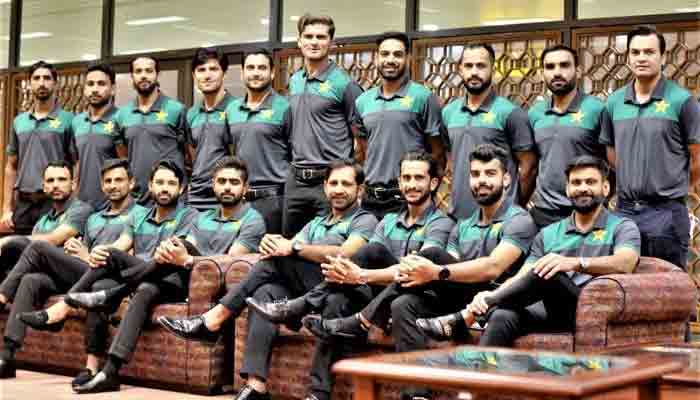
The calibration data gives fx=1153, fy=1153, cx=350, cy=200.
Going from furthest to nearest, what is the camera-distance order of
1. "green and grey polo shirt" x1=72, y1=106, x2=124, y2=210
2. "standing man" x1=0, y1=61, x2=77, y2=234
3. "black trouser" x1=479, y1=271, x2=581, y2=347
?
1. "standing man" x1=0, y1=61, x2=77, y2=234
2. "green and grey polo shirt" x1=72, y1=106, x2=124, y2=210
3. "black trouser" x1=479, y1=271, x2=581, y2=347

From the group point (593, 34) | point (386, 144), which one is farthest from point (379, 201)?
point (593, 34)

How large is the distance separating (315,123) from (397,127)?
0.61 metres

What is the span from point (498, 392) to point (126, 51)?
7.18 m

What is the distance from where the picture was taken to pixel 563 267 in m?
4.75

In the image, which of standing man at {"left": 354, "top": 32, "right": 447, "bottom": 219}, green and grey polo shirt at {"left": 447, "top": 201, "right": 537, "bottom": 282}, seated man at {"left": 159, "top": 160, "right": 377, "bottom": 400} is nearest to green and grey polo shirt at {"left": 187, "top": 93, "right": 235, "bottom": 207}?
standing man at {"left": 354, "top": 32, "right": 447, "bottom": 219}

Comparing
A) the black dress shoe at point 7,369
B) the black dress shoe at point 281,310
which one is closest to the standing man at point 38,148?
the black dress shoe at point 7,369

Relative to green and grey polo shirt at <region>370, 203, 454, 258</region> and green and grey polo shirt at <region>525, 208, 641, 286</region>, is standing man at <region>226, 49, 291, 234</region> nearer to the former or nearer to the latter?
green and grey polo shirt at <region>370, 203, 454, 258</region>

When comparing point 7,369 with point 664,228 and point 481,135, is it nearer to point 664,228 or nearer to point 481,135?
point 481,135

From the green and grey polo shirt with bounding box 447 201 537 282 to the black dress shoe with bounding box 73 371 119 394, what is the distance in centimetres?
189

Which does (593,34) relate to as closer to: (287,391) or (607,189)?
(607,189)

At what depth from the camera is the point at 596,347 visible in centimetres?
456

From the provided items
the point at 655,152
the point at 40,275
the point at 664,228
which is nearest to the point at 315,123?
the point at 40,275

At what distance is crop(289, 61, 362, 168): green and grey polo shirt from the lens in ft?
20.6

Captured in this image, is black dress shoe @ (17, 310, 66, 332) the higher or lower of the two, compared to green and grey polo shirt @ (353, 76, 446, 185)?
lower
